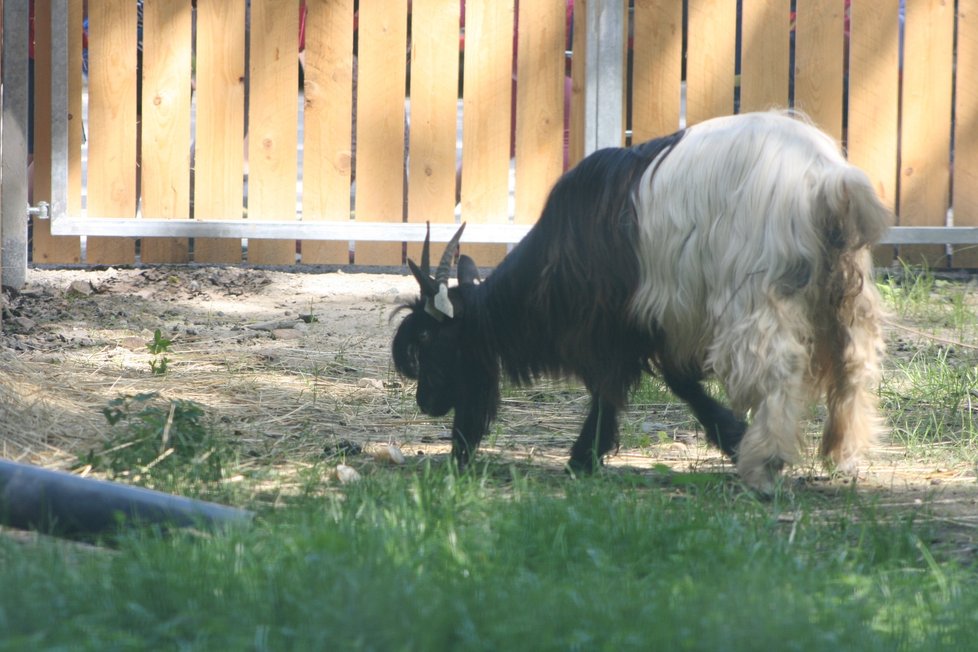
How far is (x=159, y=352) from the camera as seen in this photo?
6.19 metres

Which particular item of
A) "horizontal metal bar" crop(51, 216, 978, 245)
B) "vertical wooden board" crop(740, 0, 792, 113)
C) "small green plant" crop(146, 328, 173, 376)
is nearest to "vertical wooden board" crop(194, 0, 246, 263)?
"horizontal metal bar" crop(51, 216, 978, 245)

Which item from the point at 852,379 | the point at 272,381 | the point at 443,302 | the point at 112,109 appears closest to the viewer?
the point at 852,379

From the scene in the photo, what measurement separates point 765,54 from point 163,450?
505 cm

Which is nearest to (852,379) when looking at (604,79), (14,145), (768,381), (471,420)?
(768,381)

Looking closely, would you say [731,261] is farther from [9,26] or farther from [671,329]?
[9,26]

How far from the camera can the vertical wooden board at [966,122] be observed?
7.81 meters

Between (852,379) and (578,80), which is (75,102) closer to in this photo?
(578,80)

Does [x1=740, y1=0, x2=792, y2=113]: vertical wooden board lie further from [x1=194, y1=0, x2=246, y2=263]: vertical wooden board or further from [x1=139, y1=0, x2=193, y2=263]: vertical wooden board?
[x1=139, y1=0, x2=193, y2=263]: vertical wooden board

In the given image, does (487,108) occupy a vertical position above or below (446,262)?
above

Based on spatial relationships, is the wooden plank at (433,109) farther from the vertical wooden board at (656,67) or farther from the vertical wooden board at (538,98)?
the vertical wooden board at (656,67)

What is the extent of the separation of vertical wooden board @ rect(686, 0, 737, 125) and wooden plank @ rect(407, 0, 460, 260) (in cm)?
144

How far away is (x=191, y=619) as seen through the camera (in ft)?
8.24

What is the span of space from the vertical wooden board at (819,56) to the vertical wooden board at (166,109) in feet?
12.3

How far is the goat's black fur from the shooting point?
437cm
